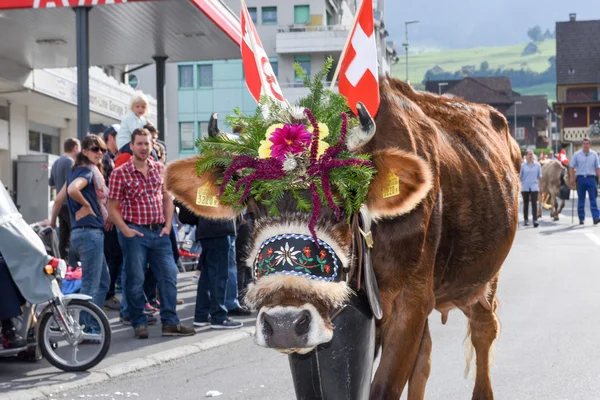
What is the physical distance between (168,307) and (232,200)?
5310 mm

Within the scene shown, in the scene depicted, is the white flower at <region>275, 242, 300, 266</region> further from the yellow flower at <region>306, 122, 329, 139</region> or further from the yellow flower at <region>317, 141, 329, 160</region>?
the yellow flower at <region>306, 122, 329, 139</region>

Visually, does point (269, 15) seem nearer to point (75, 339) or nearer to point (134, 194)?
point (134, 194)

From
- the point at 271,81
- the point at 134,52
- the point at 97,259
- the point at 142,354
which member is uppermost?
the point at 134,52

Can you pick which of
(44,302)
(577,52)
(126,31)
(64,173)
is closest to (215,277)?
(44,302)

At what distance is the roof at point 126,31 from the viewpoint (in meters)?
14.1

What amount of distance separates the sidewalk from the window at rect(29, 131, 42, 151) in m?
21.5

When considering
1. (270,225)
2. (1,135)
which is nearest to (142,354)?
(270,225)

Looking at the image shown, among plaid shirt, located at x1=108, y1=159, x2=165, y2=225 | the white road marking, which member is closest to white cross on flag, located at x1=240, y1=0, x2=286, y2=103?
plaid shirt, located at x1=108, y1=159, x2=165, y2=225

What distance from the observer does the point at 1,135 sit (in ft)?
88.6

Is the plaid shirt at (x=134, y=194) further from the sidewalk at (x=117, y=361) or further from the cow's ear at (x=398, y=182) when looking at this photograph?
the cow's ear at (x=398, y=182)

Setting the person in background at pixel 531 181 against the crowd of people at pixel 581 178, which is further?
the person in background at pixel 531 181

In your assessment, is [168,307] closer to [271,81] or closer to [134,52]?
[271,81]

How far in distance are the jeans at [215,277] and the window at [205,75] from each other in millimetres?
51394

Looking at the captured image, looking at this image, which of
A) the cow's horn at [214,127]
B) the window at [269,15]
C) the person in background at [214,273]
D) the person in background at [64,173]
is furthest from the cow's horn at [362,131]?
the window at [269,15]
